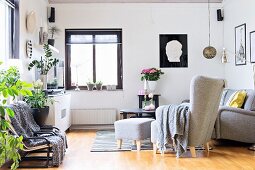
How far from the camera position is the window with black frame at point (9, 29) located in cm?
540

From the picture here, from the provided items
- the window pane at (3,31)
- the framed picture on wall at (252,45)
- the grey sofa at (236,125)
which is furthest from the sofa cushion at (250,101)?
the window pane at (3,31)

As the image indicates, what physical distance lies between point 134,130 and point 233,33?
3562 millimetres

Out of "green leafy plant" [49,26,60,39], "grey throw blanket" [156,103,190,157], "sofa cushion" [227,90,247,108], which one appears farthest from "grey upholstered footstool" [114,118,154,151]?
"green leafy plant" [49,26,60,39]

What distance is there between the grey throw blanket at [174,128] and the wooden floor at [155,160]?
172 millimetres

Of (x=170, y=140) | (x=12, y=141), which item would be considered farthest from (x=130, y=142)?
(x=12, y=141)

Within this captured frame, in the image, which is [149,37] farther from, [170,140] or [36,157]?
[36,157]

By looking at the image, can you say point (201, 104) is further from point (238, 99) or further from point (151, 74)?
point (151, 74)

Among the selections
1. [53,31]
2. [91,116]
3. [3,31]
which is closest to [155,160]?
[3,31]

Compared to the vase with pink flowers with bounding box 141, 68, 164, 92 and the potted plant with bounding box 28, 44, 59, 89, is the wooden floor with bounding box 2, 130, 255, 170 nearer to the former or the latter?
the potted plant with bounding box 28, 44, 59, 89

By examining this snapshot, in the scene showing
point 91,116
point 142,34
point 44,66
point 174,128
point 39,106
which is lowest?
point 91,116

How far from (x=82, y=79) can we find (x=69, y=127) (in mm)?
1113

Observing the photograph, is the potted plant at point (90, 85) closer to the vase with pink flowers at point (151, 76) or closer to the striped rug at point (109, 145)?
the vase with pink flowers at point (151, 76)

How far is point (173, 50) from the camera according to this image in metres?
Answer: 8.16

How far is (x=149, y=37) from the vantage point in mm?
8195
